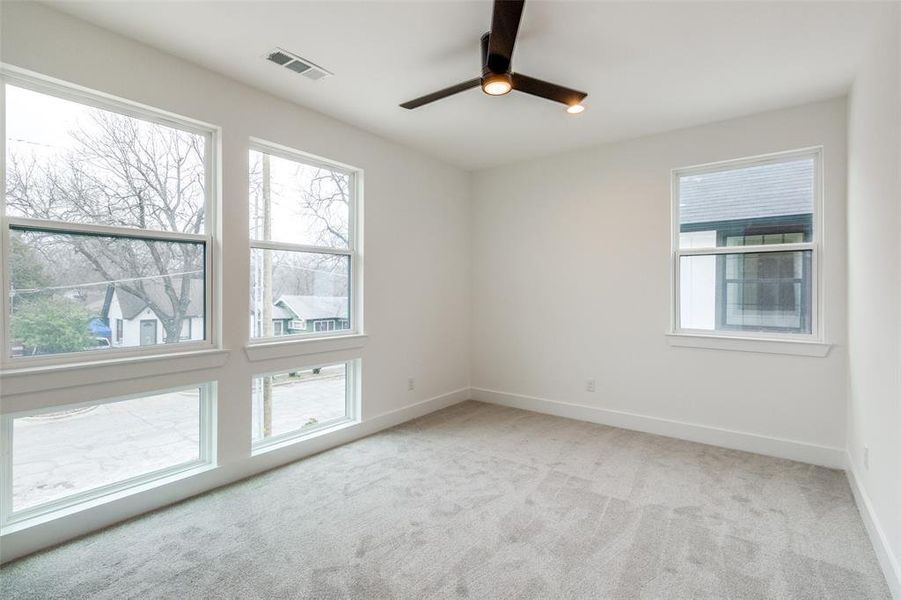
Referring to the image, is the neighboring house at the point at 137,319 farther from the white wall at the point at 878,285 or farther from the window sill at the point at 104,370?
the white wall at the point at 878,285

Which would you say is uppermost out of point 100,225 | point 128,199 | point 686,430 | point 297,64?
point 297,64

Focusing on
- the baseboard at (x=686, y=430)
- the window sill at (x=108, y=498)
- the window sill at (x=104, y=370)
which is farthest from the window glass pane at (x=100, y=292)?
the baseboard at (x=686, y=430)

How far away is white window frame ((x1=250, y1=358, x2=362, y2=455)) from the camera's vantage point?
3.16 metres

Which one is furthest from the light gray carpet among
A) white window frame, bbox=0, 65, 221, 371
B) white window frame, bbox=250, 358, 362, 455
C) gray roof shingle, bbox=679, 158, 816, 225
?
gray roof shingle, bbox=679, 158, 816, 225

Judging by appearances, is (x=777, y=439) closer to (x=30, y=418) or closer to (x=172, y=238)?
(x=172, y=238)

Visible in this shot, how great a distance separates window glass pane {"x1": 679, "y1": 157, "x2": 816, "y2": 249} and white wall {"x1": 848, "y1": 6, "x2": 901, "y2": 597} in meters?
0.43

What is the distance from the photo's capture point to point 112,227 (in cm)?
242

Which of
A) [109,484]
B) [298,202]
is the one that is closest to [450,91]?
[298,202]

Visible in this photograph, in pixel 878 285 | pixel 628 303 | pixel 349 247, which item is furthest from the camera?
pixel 628 303

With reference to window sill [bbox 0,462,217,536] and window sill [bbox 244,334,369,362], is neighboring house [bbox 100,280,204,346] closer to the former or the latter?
window sill [bbox 244,334,369,362]

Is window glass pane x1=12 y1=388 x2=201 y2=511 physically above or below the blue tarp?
below

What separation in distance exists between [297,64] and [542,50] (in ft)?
5.05

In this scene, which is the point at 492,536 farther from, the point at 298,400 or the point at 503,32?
the point at 503,32

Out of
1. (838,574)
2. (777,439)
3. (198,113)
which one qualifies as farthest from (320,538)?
(777,439)
